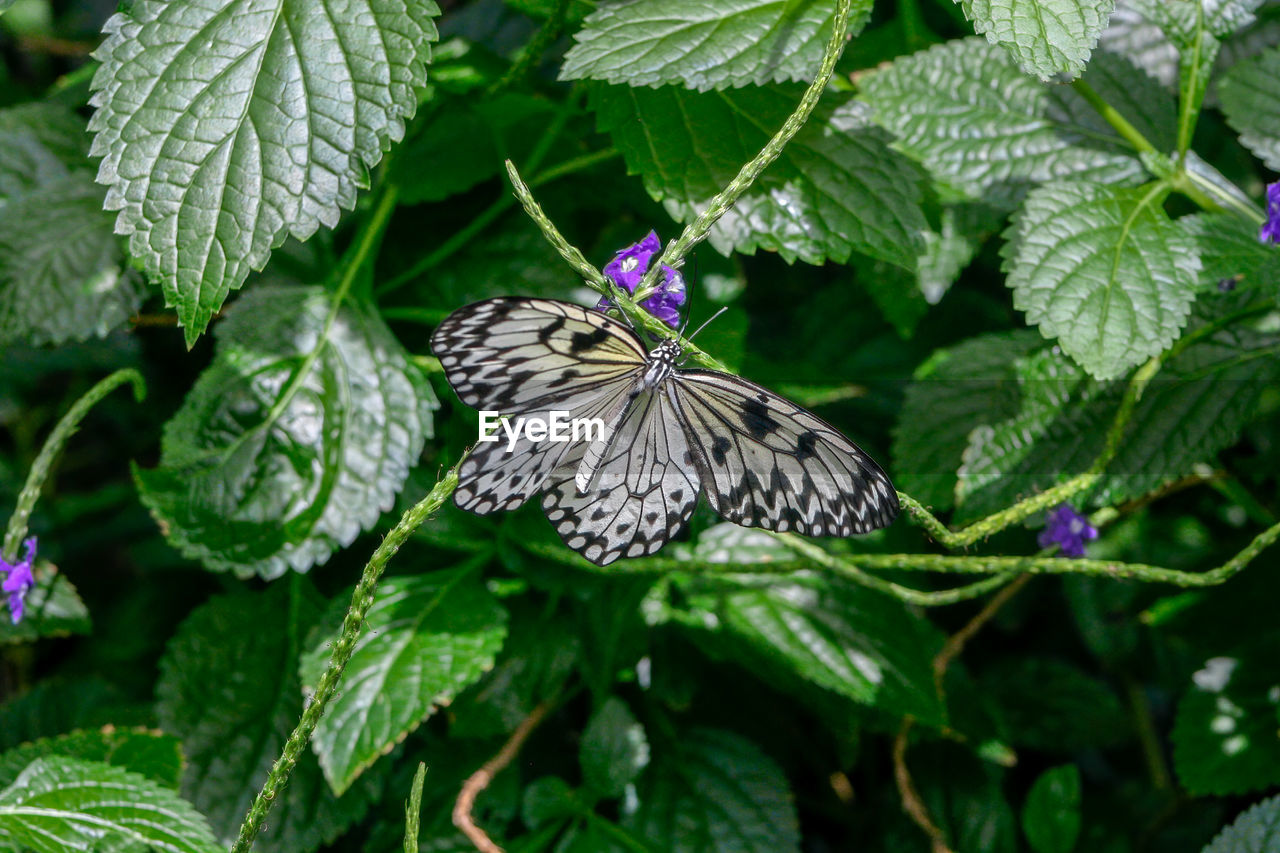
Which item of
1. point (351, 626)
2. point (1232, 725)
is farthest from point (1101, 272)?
point (351, 626)

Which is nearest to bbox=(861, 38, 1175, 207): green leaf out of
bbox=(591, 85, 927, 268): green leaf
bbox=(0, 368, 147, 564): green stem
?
bbox=(591, 85, 927, 268): green leaf

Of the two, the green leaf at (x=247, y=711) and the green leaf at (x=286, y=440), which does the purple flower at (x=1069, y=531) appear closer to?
the green leaf at (x=286, y=440)

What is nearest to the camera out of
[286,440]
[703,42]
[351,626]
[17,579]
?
[351,626]

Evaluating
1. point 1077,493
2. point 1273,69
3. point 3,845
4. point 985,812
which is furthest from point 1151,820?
point 3,845

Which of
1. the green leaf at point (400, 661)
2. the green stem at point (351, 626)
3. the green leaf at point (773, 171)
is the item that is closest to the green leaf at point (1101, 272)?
the green leaf at point (773, 171)

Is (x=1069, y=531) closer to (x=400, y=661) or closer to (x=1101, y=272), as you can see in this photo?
(x=1101, y=272)

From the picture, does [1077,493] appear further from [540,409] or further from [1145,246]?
[540,409]
